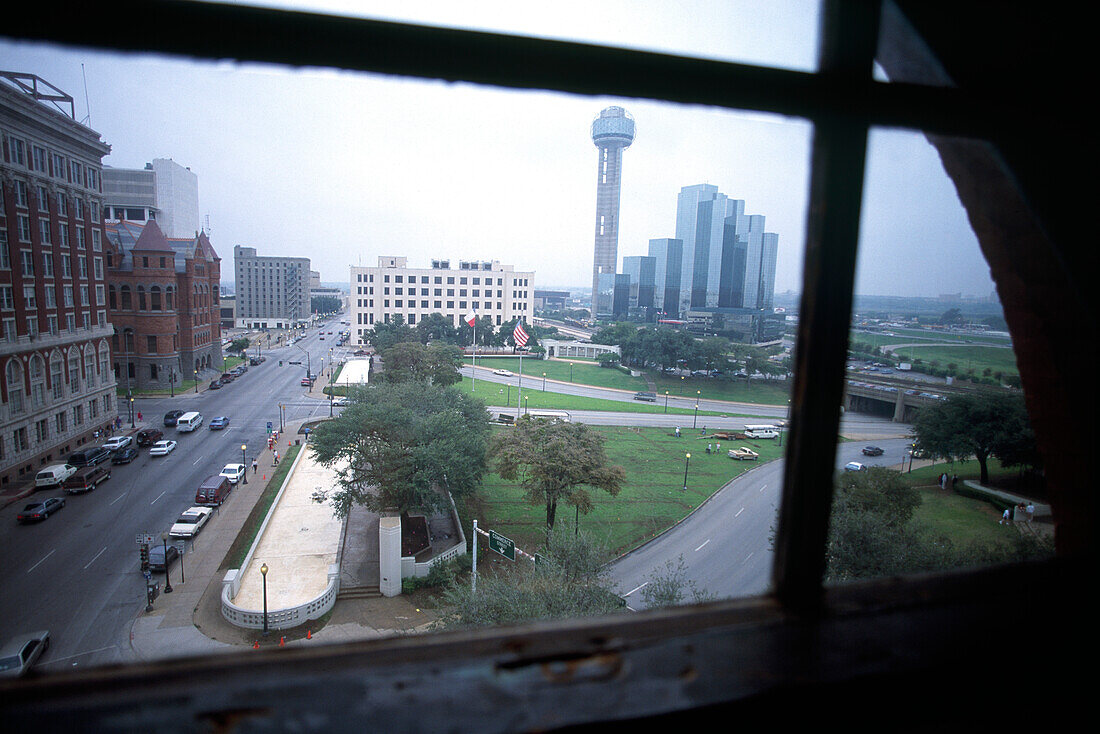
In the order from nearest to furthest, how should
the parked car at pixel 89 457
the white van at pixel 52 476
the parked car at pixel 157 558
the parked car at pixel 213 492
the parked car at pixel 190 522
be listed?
1. the parked car at pixel 157 558
2. the parked car at pixel 190 522
3. the parked car at pixel 213 492
4. the white van at pixel 52 476
5. the parked car at pixel 89 457

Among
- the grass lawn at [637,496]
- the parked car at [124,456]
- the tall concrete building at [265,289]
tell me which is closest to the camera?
the grass lawn at [637,496]

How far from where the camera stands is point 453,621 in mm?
8031

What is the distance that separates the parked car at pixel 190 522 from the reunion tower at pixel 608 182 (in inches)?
3480

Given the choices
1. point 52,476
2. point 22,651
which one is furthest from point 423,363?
point 22,651

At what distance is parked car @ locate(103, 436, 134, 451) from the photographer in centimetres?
1802

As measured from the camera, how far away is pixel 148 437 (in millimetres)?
19688

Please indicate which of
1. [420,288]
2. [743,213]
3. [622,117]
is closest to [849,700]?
[420,288]

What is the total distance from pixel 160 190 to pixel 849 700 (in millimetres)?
100068

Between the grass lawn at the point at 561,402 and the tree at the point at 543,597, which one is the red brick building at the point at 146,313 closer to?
the grass lawn at the point at 561,402

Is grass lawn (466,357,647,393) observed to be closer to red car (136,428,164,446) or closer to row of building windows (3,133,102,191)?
red car (136,428,164,446)

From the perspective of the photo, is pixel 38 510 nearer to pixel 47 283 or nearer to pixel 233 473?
pixel 233 473

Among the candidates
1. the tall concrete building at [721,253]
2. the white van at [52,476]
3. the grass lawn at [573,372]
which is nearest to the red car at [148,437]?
the white van at [52,476]

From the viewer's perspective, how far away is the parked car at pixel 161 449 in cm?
1836

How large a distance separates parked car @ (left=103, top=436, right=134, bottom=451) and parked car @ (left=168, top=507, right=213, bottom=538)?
6.45 metres
